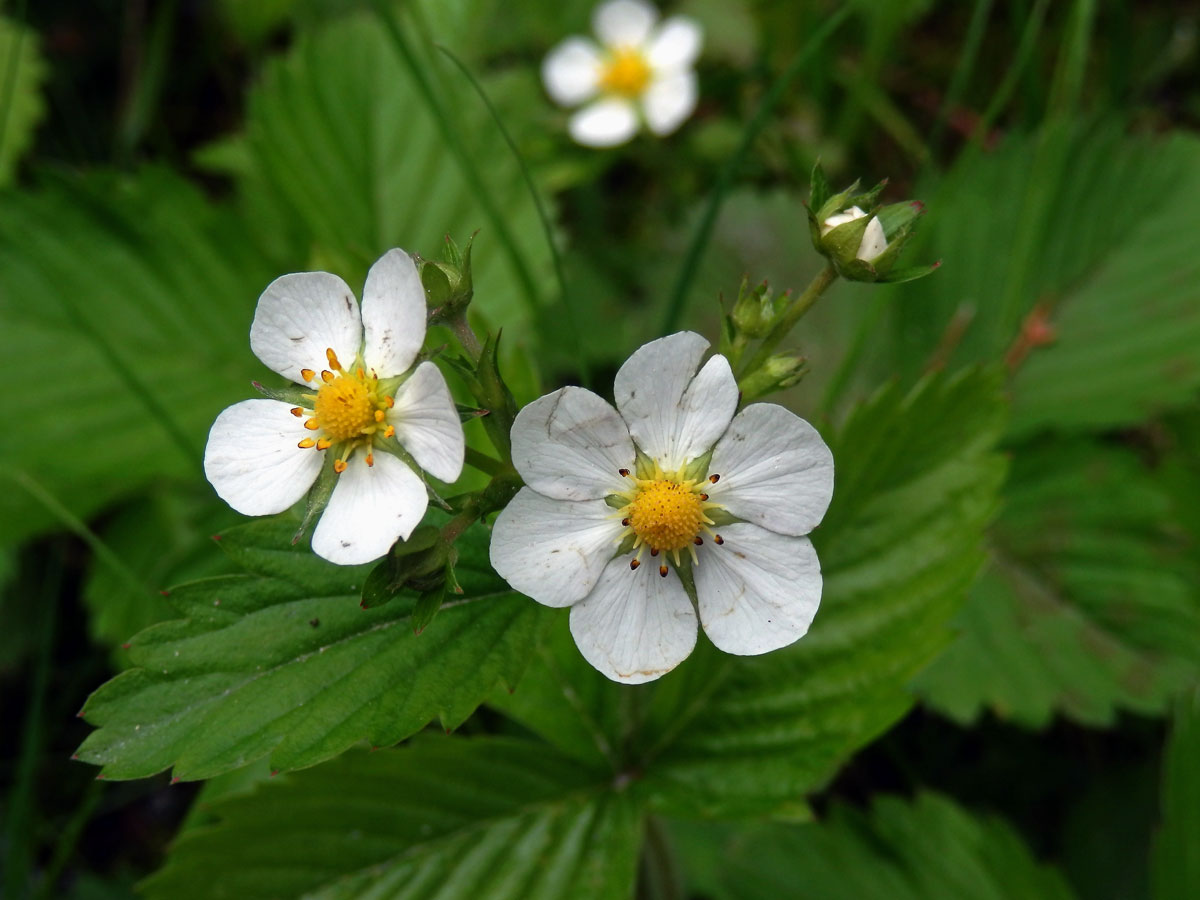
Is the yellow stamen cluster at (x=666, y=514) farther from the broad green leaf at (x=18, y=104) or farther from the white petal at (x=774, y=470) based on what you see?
the broad green leaf at (x=18, y=104)

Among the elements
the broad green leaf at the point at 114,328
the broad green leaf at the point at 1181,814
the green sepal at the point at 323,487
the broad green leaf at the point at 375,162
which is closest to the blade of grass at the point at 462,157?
the broad green leaf at the point at 375,162

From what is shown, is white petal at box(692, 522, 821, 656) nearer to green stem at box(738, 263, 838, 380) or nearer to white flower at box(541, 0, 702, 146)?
green stem at box(738, 263, 838, 380)

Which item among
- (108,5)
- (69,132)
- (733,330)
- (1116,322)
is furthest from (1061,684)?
(108,5)

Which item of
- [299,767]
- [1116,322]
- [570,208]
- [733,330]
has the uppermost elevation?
[570,208]

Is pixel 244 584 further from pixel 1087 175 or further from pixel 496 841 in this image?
pixel 1087 175

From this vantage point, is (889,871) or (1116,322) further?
(1116,322)

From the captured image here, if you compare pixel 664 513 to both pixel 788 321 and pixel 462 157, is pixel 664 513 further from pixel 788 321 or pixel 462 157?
pixel 462 157

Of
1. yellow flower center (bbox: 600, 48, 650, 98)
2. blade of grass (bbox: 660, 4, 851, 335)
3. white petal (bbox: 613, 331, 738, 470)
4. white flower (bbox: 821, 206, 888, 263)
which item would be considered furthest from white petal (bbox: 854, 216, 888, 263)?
yellow flower center (bbox: 600, 48, 650, 98)

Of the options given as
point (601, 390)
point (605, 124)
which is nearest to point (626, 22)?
point (605, 124)
